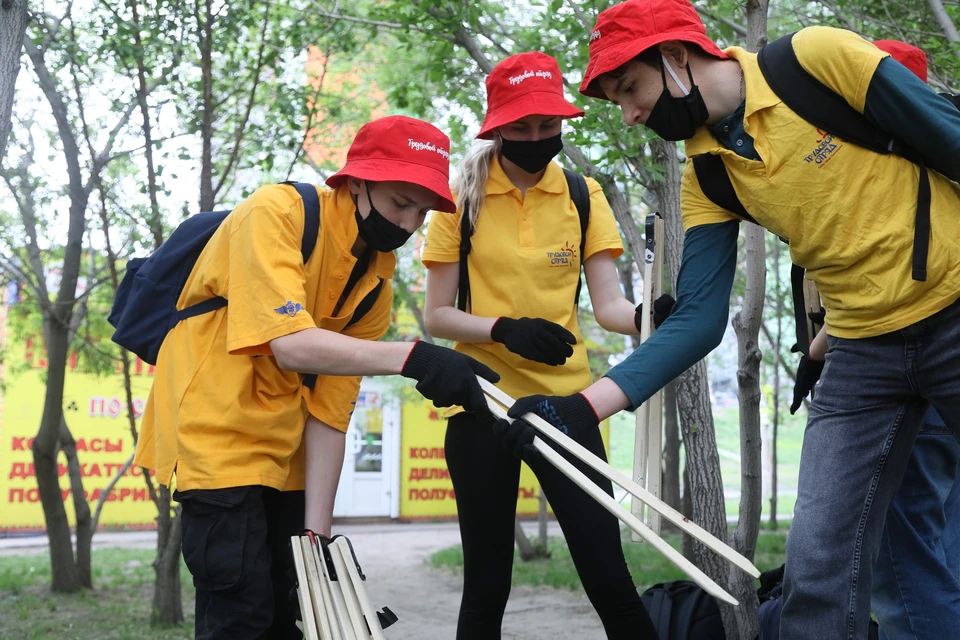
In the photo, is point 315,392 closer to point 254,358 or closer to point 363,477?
point 254,358

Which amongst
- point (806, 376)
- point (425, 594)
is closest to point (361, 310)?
point (806, 376)

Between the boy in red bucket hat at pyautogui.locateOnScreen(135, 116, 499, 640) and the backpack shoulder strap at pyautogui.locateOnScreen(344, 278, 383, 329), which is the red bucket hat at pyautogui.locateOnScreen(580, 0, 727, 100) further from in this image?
the backpack shoulder strap at pyautogui.locateOnScreen(344, 278, 383, 329)

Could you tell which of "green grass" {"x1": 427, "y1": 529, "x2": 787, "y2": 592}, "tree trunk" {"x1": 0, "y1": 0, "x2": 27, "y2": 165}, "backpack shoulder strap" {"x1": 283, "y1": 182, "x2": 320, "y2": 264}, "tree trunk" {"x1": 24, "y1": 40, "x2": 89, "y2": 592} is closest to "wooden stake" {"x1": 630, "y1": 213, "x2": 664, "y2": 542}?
Answer: "backpack shoulder strap" {"x1": 283, "y1": 182, "x2": 320, "y2": 264}

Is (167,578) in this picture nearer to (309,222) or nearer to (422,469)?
(309,222)

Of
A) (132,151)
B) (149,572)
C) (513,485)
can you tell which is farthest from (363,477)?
(513,485)

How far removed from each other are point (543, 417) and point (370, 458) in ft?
52.0

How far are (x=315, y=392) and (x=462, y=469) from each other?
527 mm

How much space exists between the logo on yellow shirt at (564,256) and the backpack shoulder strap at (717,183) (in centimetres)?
77

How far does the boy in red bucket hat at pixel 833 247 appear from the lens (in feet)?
6.95

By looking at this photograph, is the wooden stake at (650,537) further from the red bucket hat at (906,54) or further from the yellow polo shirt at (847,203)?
the red bucket hat at (906,54)

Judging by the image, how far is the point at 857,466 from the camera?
2.23 metres

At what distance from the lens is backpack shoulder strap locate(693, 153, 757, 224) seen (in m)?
2.36

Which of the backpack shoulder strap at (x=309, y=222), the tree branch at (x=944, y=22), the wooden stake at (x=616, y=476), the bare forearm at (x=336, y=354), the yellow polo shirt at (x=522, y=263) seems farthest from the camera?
the tree branch at (x=944, y=22)

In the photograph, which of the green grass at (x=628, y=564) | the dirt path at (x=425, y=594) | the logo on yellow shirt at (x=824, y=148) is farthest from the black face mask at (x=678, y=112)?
the green grass at (x=628, y=564)
